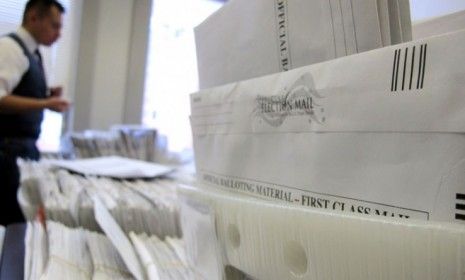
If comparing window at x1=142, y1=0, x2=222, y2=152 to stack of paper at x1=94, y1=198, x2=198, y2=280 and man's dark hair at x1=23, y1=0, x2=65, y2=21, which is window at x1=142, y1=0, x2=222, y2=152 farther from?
stack of paper at x1=94, y1=198, x2=198, y2=280

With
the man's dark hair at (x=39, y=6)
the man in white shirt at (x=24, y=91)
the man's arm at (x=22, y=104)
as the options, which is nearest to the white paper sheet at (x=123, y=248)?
the man in white shirt at (x=24, y=91)

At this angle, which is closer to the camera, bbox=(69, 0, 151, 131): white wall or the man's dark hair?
the man's dark hair

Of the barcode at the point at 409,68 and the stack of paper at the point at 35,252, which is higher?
the barcode at the point at 409,68

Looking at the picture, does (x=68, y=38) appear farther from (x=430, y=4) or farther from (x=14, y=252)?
(x=430, y=4)

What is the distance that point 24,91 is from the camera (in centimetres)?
136

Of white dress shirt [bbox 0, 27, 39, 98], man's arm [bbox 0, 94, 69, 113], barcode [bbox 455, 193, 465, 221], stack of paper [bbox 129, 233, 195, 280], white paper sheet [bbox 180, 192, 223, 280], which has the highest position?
white dress shirt [bbox 0, 27, 39, 98]

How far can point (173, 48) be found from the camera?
2.33 m

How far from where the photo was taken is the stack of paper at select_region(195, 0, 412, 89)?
0.23 meters

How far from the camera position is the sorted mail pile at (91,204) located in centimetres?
52

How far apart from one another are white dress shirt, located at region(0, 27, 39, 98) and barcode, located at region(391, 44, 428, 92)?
129cm

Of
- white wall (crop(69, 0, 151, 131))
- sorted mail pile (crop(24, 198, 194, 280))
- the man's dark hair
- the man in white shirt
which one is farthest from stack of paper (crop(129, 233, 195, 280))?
white wall (crop(69, 0, 151, 131))

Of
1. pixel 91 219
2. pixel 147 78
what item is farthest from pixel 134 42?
pixel 91 219

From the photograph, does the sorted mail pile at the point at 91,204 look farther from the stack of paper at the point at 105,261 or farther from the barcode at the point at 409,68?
the barcode at the point at 409,68

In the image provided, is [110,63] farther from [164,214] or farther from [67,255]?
[67,255]
